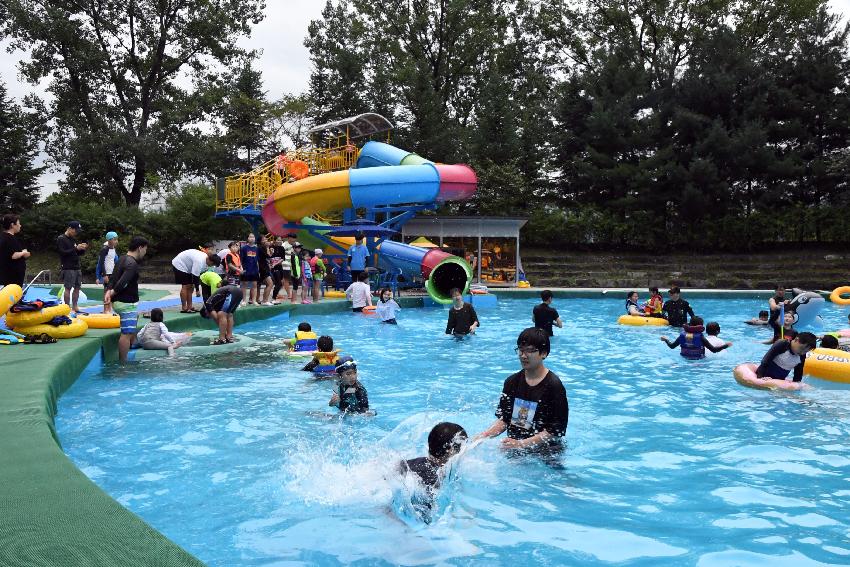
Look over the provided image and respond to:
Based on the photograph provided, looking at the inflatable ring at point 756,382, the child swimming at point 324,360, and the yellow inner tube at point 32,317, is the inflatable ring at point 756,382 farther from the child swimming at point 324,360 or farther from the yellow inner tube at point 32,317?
the yellow inner tube at point 32,317

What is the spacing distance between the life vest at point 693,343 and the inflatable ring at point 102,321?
8265mm

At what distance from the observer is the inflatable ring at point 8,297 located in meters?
8.02

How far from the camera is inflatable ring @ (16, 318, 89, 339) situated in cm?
847

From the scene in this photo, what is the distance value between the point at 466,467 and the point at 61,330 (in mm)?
6355

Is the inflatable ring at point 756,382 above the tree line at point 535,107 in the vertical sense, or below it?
below

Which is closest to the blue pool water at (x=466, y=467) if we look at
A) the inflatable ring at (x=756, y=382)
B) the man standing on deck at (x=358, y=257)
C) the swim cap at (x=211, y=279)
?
the inflatable ring at (x=756, y=382)

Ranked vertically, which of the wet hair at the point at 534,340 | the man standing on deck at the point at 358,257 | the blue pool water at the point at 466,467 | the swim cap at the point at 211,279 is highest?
the man standing on deck at the point at 358,257

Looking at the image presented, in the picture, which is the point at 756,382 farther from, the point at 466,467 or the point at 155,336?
the point at 155,336

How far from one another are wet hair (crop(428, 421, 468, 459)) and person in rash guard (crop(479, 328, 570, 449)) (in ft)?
2.66

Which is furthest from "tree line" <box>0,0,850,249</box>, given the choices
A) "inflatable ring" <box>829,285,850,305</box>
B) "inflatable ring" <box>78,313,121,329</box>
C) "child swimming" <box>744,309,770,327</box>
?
"inflatable ring" <box>78,313,121,329</box>

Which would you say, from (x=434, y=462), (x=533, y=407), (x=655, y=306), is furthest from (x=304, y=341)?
(x=655, y=306)

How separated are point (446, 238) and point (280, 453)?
63.0ft

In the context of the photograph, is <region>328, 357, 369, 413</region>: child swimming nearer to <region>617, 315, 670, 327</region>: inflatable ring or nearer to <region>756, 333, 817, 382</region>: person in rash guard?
<region>756, 333, 817, 382</region>: person in rash guard

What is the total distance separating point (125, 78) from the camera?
112 ft
